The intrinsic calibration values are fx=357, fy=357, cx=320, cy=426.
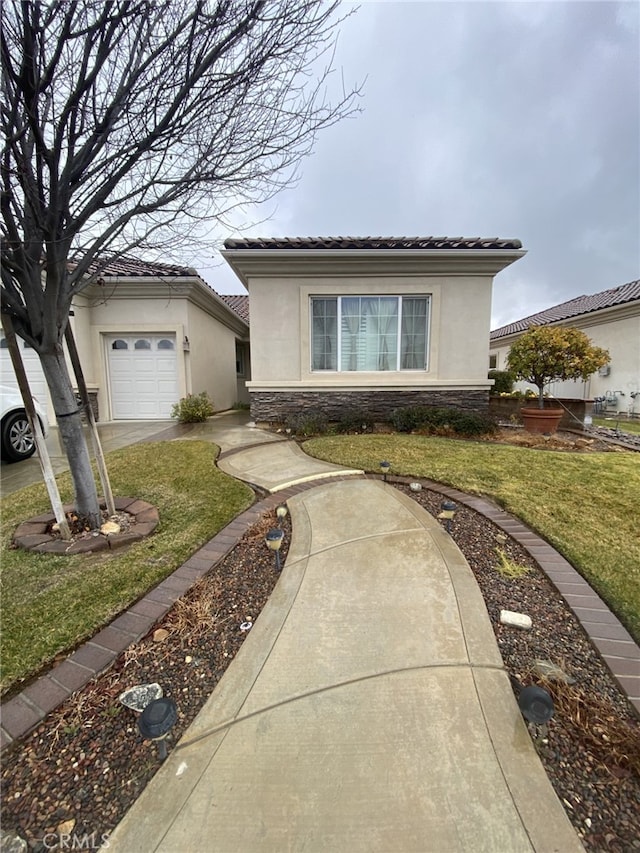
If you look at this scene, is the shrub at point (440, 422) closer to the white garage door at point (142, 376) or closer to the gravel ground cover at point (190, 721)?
the gravel ground cover at point (190, 721)

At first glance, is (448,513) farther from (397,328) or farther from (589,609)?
(397,328)

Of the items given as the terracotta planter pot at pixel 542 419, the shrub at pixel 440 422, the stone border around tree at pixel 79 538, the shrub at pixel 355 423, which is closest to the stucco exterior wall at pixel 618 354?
the terracotta planter pot at pixel 542 419

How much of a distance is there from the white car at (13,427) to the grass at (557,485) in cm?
475

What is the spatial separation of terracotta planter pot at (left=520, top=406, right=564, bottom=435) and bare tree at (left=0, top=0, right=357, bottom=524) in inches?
267

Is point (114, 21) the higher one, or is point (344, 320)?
point (114, 21)

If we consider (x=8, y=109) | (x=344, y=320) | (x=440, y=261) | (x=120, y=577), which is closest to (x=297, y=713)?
(x=120, y=577)

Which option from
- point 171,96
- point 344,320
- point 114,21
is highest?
point 114,21

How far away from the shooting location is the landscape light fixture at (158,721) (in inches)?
50.8

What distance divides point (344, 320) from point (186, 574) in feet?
22.4

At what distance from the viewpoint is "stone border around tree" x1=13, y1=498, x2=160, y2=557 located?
2.96 metres

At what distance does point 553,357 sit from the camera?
7004 mm

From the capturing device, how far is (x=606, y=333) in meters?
12.4

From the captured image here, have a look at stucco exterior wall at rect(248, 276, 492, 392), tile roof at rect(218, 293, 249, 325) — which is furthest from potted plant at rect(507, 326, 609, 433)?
tile roof at rect(218, 293, 249, 325)

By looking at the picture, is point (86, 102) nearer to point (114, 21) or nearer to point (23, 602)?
point (114, 21)
